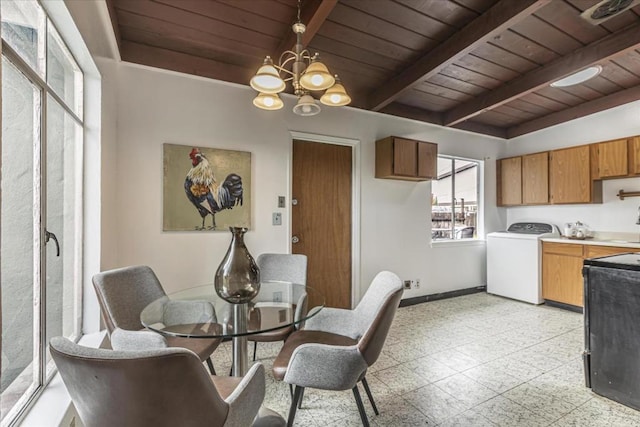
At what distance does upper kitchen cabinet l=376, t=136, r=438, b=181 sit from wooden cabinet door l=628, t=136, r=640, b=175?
2186 millimetres

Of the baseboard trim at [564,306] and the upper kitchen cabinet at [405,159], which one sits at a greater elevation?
the upper kitchen cabinet at [405,159]

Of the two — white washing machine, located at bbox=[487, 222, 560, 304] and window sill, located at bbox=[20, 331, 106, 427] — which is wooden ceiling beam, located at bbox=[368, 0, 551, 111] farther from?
window sill, located at bbox=[20, 331, 106, 427]

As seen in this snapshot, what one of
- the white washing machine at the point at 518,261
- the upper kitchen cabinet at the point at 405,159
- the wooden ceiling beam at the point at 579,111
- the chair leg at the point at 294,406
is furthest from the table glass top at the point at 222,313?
the wooden ceiling beam at the point at 579,111

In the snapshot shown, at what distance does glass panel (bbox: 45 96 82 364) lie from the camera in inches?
64.9

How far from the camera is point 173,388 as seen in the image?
85 cm

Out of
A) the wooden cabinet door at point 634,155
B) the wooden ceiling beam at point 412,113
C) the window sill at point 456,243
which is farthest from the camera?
the window sill at point 456,243

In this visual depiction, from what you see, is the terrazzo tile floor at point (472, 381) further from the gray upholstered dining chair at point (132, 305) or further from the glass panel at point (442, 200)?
the glass panel at point (442, 200)

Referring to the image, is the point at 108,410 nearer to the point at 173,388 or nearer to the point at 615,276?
the point at 173,388

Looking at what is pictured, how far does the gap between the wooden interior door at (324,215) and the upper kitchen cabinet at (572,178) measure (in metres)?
2.97

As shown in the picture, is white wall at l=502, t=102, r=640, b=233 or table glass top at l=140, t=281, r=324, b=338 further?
white wall at l=502, t=102, r=640, b=233

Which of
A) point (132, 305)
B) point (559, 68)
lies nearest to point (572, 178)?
point (559, 68)

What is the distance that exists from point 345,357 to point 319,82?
1.45m

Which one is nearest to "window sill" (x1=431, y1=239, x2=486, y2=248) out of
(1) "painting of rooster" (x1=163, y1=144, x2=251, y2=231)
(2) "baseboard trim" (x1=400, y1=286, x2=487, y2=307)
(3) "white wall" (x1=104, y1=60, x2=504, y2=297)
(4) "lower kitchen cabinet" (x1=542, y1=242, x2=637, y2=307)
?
(3) "white wall" (x1=104, y1=60, x2=504, y2=297)

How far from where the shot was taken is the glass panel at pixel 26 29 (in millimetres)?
1199
